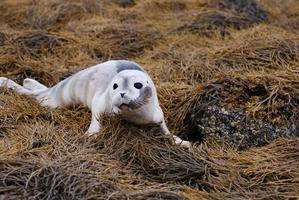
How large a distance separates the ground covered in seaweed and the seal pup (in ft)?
0.35

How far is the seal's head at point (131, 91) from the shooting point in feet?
12.2

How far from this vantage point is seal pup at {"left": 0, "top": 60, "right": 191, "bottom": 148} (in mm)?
3789

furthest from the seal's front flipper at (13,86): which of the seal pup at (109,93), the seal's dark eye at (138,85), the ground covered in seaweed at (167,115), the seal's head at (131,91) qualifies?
the seal's dark eye at (138,85)

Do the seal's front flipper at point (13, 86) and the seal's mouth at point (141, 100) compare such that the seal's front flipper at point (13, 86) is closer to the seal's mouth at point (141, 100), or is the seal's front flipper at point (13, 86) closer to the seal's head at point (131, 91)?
the seal's head at point (131, 91)

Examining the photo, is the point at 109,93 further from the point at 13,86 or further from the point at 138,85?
the point at 13,86

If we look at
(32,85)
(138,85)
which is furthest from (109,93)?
(32,85)

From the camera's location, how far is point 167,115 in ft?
15.3

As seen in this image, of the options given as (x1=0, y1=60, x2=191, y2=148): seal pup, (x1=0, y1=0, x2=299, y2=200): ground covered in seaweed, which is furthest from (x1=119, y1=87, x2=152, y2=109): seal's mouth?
(x1=0, y1=0, x2=299, y2=200): ground covered in seaweed

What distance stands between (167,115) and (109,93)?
703mm

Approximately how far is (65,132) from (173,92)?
3.67ft

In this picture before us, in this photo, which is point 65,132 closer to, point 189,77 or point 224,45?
point 189,77

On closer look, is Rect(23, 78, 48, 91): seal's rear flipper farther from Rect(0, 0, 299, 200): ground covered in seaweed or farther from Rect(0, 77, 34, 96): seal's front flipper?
Rect(0, 0, 299, 200): ground covered in seaweed

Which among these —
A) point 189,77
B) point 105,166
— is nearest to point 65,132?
point 105,166

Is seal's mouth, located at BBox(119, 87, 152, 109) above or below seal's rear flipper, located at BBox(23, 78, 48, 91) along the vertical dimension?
above
